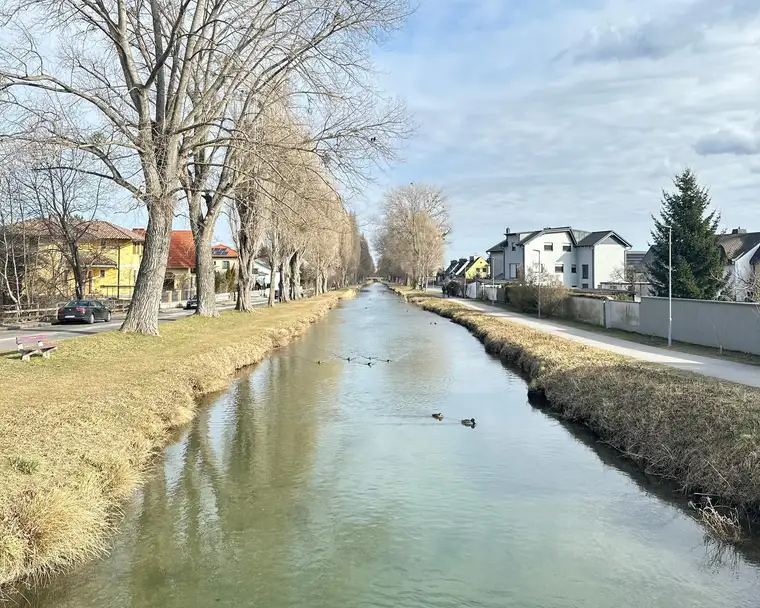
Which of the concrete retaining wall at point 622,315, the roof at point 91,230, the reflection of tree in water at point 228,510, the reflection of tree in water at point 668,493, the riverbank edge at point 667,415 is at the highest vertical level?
the roof at point 91,230

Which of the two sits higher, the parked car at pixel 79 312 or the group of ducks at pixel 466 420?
the parked car at pixel 79 312

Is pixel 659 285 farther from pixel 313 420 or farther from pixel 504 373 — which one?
pixel 313 420

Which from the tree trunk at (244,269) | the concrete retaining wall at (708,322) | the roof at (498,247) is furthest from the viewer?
the roof at (498,247)

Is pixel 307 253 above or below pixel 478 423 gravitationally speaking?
above

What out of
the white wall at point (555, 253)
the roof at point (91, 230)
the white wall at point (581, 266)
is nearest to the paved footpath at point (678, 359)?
the roof at point (91, 230)

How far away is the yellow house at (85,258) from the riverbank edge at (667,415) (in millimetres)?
27017

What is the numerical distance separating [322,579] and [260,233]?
28.9 meters

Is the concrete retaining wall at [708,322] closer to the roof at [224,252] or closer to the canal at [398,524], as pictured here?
the canal at [398,524]

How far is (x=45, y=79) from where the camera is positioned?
48.1 ft

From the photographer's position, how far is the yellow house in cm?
3491

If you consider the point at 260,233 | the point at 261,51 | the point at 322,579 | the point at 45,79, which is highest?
the point at 261,51

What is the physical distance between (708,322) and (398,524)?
1615cm

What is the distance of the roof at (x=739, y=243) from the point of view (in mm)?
44344

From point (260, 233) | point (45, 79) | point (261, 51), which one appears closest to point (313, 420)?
point (45, 79)
